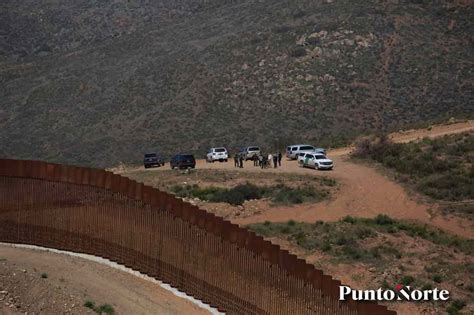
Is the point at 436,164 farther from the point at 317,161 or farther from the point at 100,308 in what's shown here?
the point at 100,308

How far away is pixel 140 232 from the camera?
1994cm

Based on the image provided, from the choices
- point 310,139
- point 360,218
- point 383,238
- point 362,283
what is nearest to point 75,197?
point 362,283

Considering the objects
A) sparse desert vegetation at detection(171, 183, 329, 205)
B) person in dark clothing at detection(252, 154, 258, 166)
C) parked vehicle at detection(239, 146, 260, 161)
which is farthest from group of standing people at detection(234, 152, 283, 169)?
sparse desert vegetation at detection(171, 183, 329, 205)

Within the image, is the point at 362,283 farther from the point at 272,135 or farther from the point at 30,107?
the point at 30,107

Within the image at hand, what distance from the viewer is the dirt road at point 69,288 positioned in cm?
1432

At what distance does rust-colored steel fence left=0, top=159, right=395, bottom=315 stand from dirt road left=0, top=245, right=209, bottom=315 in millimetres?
775

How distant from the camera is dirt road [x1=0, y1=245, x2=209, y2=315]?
564 inches

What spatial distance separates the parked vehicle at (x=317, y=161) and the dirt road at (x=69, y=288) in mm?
31388

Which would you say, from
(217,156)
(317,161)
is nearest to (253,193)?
(317,161)

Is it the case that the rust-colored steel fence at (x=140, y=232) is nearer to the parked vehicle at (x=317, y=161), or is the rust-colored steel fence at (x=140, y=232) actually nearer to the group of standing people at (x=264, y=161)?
the parked vehicle at (x=317, y=161)

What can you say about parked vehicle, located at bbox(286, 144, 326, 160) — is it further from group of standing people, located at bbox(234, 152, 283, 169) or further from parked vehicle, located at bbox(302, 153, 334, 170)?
parked vehicle, located at bbox(302, 153, 334, 170)

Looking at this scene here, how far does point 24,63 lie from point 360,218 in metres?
77.0

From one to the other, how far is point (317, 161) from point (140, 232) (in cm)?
3150

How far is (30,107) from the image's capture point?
86.3m
